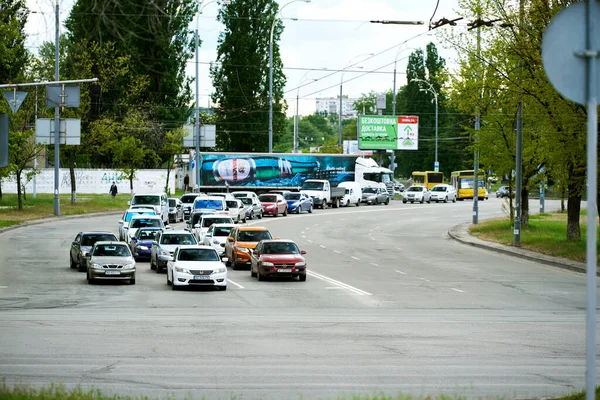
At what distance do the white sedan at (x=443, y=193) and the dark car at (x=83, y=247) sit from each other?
220ft

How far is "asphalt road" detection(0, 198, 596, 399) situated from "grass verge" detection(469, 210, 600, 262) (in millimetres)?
3938

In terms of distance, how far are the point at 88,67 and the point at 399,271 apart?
47.3m

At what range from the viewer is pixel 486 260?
4172cm

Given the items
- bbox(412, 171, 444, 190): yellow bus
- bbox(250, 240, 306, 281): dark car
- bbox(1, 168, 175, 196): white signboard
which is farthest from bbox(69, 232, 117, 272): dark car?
bbox(412, 171, 444, 190): yellow bus

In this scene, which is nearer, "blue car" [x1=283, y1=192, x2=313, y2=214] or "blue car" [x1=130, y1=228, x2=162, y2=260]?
"blue car" [x1=130, y1=228, x2=162, y2=260]

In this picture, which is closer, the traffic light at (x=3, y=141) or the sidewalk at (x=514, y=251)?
the traffic light at (x=3, y=141)

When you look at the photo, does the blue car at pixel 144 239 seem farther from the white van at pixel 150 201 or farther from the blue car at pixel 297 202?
the blue car at pixel 297 202

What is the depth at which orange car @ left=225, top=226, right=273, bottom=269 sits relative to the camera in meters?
37.1

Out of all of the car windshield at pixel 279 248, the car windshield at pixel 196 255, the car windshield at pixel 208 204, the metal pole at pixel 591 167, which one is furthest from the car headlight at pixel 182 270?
the car windshield at pixel 208 204

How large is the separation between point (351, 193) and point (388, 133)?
16378 mm

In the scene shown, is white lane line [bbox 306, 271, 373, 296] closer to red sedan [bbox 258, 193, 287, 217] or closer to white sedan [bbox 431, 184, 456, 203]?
red sedan [bbox 258, 193, 287, 217]

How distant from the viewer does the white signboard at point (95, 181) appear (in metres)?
96.1

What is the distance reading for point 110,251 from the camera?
31.2 meters

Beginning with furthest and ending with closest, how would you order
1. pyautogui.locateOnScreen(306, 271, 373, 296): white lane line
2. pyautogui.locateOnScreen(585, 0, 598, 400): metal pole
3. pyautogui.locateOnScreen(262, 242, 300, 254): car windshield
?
pyautogui.locateOnScreen(262, 242, 300, 254): car windshield, pyautogui.locateOnScreen(306, 271, 373, 296): white lane line, pyautogui.locateOnScreen(585, 0, 598, 400): metal pole
